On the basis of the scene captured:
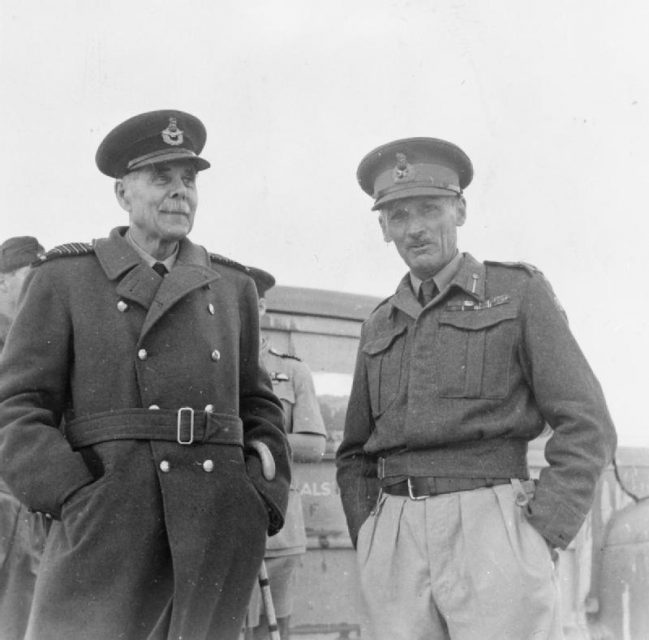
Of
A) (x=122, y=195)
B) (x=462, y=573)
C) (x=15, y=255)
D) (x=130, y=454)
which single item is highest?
(x=15, y=255)

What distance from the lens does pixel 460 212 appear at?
3.21 m

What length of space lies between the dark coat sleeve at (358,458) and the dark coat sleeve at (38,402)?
0.91 meters

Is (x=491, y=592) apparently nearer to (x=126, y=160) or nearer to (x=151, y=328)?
(x=151, y=328)

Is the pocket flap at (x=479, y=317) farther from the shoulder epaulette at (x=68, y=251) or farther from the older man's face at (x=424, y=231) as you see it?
the shoulder epaulette at (x=68, y=251)

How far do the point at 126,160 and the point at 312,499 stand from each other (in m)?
2.69

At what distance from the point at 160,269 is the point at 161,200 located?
219 mm

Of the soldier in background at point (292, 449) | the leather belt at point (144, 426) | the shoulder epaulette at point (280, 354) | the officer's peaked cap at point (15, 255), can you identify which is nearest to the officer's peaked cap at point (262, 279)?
the soldier in background at point (292, 449)

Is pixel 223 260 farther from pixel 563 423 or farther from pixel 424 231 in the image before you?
pixel 563 423

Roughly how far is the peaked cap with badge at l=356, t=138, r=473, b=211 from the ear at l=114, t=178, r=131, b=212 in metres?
0.81

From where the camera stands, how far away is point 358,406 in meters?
3.21

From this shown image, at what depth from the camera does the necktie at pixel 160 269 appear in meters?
2.98

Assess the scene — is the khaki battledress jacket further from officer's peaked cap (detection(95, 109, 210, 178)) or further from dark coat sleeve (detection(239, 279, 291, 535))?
officer's peaked cap (detection(95, 109, 210, 178))

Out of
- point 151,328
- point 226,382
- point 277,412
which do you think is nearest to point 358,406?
point 277,412

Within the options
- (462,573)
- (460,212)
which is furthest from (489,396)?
(460,212)
